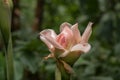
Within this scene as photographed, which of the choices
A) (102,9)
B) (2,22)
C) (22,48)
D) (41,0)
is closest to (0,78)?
(2,22)

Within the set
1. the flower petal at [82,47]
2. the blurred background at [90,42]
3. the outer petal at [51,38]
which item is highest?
the blurred background at [90,42]

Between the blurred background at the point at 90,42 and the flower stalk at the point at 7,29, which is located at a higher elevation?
the blurred background at the point at 90,42

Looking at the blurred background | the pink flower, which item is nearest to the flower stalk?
the pink flower


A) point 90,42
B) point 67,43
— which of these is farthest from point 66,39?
point 90,42

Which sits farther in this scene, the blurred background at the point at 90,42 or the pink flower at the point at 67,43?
the blurred background at the point at 90,42

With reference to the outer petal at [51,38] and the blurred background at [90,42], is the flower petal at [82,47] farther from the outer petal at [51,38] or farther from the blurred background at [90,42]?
the blurred background at [90,42]

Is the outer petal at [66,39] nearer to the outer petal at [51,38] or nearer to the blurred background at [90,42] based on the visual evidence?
the outer petal at [51,38]

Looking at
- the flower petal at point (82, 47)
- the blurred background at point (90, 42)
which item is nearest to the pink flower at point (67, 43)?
the flower petal at point (82, 47)
